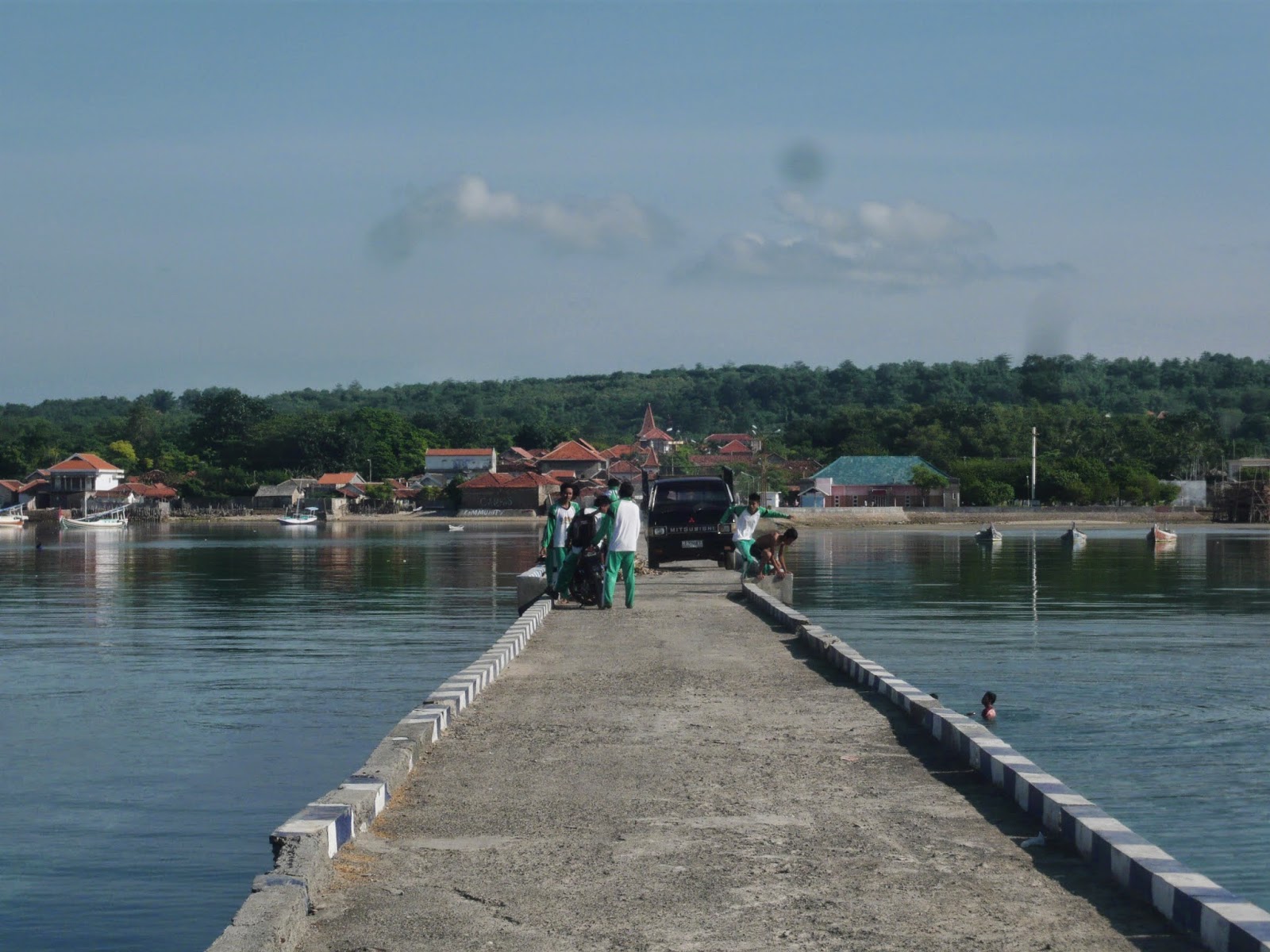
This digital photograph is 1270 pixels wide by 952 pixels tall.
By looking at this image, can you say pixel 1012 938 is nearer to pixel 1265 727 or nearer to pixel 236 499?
pixel 1265 727

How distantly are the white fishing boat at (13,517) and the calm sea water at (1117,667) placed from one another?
3661 inches

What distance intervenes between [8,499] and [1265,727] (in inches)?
5736


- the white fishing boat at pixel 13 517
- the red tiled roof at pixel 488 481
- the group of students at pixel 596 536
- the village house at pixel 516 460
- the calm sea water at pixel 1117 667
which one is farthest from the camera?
the village house at pixel 516 460

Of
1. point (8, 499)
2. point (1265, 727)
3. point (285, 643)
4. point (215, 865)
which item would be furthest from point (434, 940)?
point (8, 499)

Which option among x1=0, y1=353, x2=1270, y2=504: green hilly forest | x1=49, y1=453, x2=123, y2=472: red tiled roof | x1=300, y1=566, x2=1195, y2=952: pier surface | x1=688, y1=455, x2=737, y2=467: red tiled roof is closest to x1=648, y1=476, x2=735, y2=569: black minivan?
x1=300, y1=566, x2=1195, y2=952: pier surface

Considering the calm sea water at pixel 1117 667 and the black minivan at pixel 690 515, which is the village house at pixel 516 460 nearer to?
the calm sea water at pixel 1117 667

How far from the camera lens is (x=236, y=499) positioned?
466 feet

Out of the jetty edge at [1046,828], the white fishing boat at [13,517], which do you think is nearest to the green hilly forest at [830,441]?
the white fishing boat at [13,517]

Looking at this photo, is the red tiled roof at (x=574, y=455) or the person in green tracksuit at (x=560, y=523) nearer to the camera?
the person in green tracksuit at (x=560, y=523)

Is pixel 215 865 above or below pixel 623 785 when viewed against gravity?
below

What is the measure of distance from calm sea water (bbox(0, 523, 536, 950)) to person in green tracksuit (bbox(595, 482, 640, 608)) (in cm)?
254

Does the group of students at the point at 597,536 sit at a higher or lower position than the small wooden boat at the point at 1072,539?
higher

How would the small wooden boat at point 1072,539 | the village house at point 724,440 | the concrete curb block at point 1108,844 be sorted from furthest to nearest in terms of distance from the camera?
1. the village house at point 724,440
2. the small wooden boat at point 1072,539
3. the concrete curb block at point 1108,844

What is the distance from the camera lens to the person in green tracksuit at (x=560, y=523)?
67.9 feet
